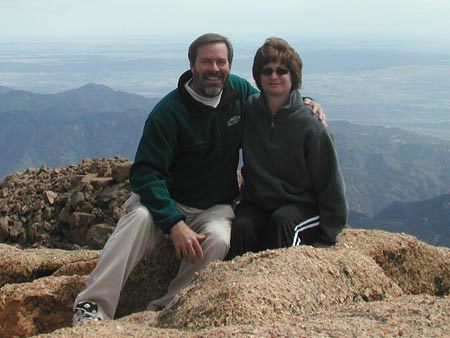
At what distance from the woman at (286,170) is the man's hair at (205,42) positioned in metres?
0.43

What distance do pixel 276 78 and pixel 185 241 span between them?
2207mm

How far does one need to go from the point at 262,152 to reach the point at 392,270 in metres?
2.38

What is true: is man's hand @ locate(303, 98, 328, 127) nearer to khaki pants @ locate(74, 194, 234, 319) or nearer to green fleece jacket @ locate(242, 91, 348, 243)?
green fleece jacket @ locate(242, 91, 348, 243)

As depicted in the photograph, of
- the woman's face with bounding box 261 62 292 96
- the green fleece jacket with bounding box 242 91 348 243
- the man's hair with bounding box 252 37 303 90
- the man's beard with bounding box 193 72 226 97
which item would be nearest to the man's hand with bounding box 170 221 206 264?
the green fleece jacket with bounding box 242 91 348 243

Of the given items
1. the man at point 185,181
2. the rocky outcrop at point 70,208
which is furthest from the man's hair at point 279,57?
the rocky outcrop at point 70,208

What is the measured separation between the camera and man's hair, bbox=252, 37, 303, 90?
22.9 feet

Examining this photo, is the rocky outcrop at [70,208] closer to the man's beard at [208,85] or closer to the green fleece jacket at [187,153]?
the green fleece jacket at [187,153]

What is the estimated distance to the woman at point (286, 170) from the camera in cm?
699

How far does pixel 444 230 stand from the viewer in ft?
438

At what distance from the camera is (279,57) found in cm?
696

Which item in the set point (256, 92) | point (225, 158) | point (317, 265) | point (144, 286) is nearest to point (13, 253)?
point (144, 286)

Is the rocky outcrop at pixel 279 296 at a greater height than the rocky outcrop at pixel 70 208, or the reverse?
the rocky outcrop at pixel 279 296

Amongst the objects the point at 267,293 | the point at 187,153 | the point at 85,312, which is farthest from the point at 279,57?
the point at 85,312

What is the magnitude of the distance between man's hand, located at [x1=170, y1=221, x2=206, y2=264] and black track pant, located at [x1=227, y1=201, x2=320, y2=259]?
19.0 inches
